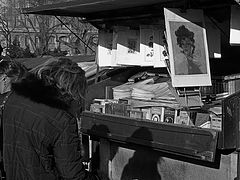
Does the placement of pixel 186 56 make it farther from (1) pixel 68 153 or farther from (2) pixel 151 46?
(1) pixel 68 153

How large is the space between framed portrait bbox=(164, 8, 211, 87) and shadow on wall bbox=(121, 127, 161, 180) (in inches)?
29.8

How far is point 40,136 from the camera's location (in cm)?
291

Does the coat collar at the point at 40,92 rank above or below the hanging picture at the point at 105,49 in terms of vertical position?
below

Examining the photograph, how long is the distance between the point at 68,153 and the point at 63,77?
484mm

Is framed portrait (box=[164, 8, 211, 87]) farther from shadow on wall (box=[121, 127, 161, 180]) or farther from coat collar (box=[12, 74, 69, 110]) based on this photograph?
coat collar (box=[12, 74, 69, 110])

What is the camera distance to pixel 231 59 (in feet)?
16.2

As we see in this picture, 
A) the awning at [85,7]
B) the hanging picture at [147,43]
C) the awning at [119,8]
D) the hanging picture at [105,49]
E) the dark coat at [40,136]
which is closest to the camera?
the dark coat at [40,136]

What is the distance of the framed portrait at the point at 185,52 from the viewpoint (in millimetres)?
3996

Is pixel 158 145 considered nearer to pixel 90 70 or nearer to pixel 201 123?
pixel 201 123

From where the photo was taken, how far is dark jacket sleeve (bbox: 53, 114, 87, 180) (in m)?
2.91

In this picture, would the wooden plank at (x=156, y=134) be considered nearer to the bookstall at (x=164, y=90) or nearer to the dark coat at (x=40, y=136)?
the bookstall at (x=164, y=90)

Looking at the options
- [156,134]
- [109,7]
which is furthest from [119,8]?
[156,134]

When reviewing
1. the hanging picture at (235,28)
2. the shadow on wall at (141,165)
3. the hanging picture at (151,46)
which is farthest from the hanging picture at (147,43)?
the hanging picture at (235,28)

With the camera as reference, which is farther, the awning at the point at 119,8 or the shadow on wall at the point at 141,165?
the shadow on wall at the point at 141,165
